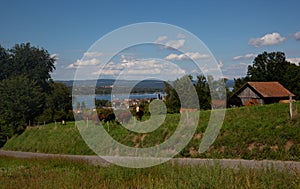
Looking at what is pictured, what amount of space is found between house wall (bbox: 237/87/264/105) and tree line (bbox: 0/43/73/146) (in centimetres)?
2991

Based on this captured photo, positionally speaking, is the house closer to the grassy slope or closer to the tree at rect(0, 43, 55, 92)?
the grassy slope

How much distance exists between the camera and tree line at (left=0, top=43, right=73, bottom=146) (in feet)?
193

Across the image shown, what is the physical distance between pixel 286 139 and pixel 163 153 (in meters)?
6.84

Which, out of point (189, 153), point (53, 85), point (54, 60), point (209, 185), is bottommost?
point (189, 153)

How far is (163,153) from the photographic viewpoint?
20984 mm

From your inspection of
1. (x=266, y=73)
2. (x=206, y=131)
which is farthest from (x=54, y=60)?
(x=206, y=131)

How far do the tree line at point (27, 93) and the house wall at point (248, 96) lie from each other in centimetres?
2991

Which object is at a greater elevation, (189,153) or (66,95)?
(66,95)

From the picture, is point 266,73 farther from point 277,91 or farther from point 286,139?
point 286,139

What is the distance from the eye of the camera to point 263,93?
54469 mm

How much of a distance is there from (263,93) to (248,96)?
3875 mm

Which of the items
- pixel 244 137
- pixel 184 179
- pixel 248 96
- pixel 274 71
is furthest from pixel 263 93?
pixel 184 179

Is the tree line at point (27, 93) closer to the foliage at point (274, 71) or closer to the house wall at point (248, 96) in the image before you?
the house wall at point (248, 96)

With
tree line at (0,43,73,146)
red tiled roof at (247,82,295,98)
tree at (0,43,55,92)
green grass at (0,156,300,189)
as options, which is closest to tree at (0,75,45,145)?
tree line at (0,43,73,146)
